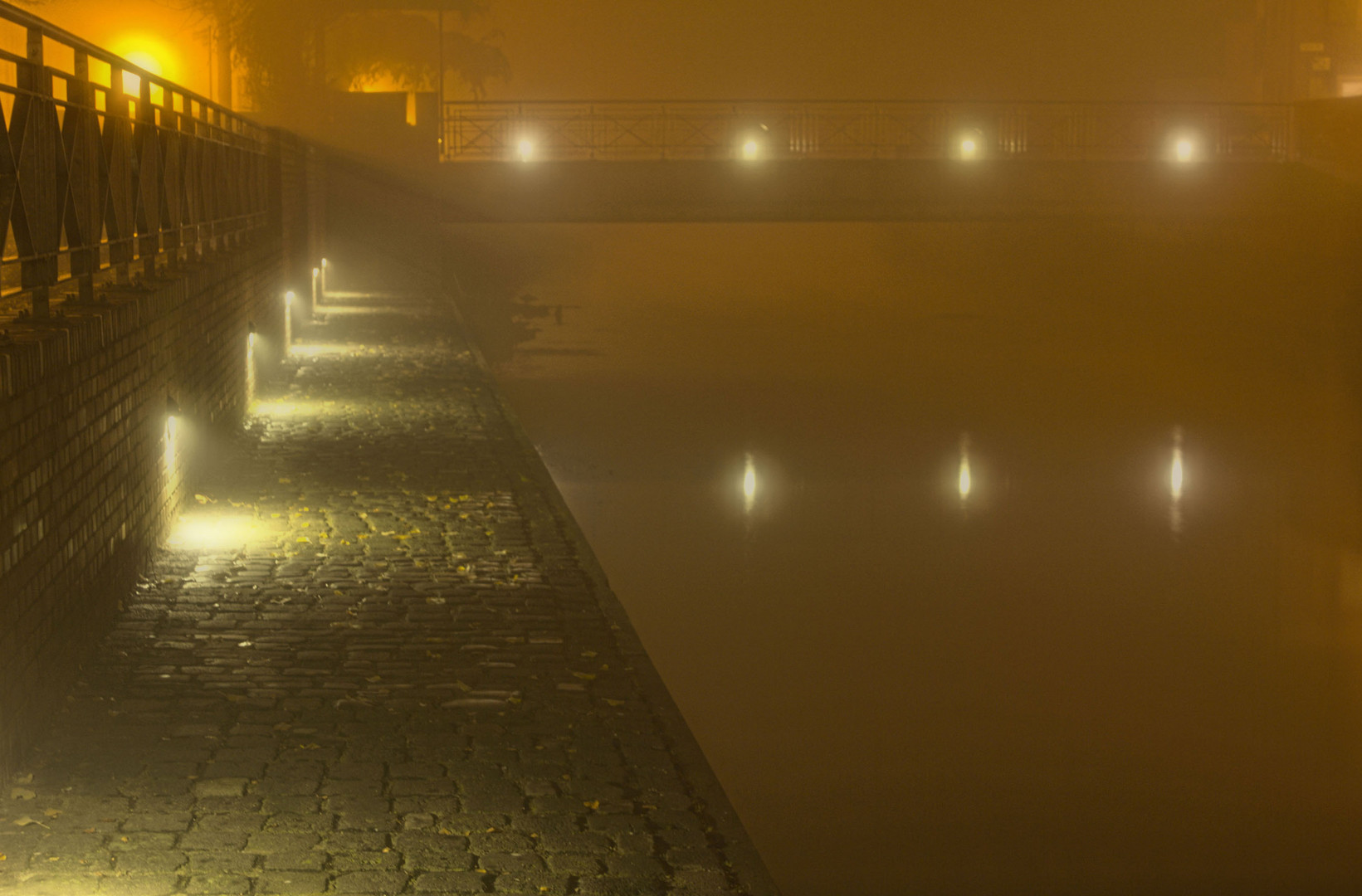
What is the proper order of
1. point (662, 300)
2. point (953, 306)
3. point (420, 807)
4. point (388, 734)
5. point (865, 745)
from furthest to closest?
point (662, 300) → point (953, 306) → point (865, 745) → point (388, 734) → point (420, 807)

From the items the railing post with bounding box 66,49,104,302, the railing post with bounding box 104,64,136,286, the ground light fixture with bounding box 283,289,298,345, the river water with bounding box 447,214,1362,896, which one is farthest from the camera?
the ground light fixture with bounding box 283,289,298,345

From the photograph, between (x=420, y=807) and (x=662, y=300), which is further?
(x=662, y=300)

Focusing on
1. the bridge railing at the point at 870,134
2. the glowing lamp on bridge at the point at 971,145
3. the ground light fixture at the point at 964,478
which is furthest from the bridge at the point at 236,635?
the glowing lamp on bridge at the point at 971,145

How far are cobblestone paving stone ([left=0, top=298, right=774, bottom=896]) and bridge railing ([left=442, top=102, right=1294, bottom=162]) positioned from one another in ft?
81.7

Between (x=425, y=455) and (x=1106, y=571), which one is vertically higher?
(x=425, y=455)

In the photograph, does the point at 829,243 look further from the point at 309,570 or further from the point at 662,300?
the point at 309,570

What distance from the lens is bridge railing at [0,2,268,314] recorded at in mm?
6438

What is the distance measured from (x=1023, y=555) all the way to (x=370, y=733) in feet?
33.2

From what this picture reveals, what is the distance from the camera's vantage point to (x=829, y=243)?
4472 centimetres

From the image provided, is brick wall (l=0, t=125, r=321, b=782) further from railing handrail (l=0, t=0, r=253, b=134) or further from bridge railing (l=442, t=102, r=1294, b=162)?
bridge railing (l=442, t=102, r=1294, b=162)

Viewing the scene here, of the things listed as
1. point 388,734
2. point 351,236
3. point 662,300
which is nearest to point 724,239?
point 662,300

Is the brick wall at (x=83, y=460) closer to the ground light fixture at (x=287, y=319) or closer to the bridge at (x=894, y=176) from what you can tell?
the ground light fixture at (x=287, y=319)

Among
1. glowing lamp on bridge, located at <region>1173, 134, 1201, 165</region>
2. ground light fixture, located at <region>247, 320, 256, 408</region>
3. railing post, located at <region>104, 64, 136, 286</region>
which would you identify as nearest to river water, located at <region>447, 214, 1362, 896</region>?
glowing lamp on bridge, located at <region>1173, 134, 1201, 165</region>

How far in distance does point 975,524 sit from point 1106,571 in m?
2.52
